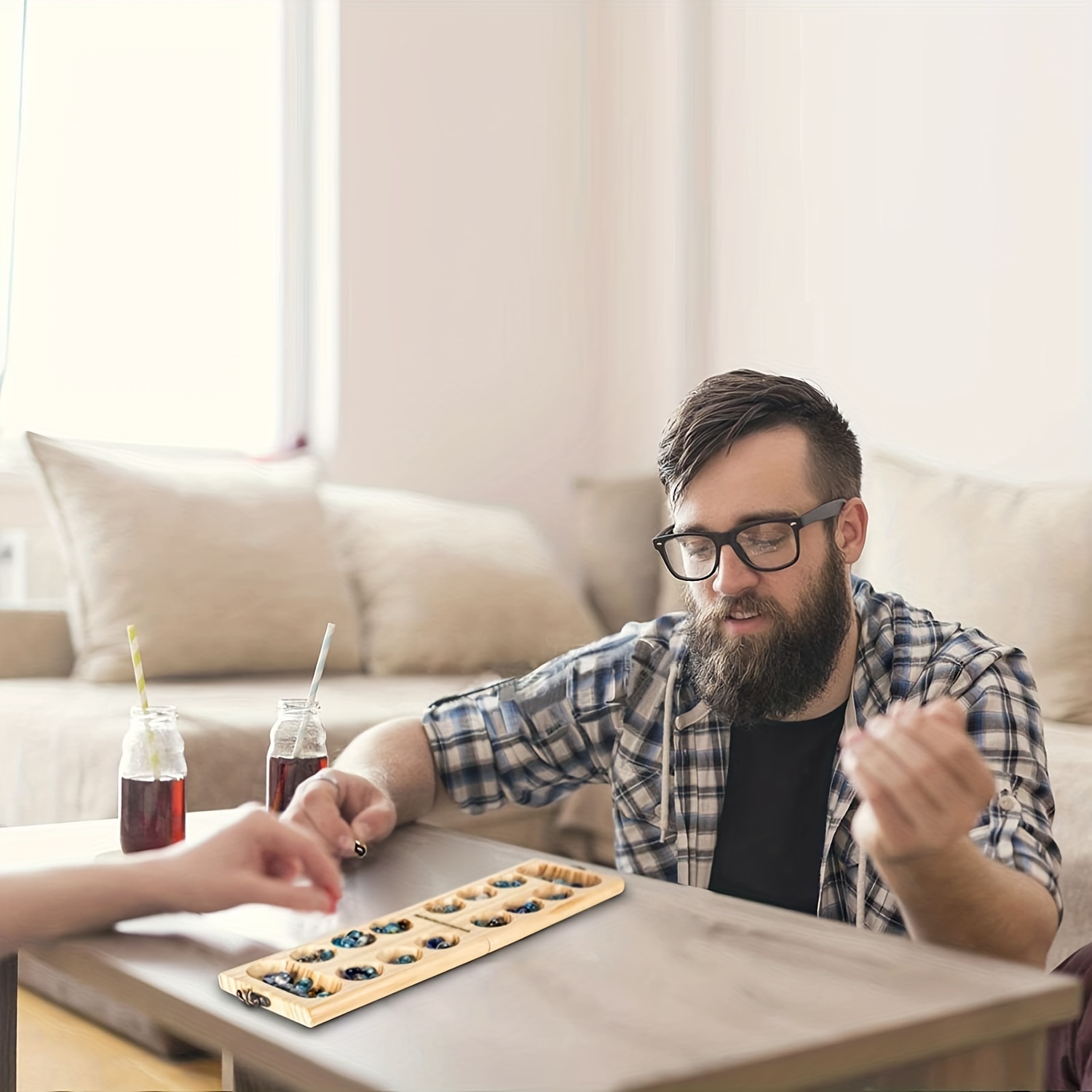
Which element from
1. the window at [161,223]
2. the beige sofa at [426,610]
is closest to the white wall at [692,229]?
the window at [161,223]

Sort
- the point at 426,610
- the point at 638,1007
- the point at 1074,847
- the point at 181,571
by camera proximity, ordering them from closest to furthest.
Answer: the point at 638,1007, the point at 1074,847, the point at 181,571, the point at 426,610

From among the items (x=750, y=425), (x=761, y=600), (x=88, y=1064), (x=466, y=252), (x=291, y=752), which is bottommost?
(x=88, y=1064)

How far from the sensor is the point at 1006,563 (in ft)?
7.55

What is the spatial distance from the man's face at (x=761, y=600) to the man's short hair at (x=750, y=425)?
13 millimetres

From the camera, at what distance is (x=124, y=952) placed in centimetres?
92

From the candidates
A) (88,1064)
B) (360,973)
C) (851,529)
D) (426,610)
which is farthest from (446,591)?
(360,973)

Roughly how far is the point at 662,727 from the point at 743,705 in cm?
14

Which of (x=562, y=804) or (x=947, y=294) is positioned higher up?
(x=947, y=294)

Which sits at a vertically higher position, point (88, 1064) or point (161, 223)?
point (161, 223)

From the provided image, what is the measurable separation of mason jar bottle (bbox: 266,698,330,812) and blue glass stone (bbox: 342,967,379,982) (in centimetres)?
41

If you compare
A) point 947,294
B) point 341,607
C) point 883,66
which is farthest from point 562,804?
point 883,66

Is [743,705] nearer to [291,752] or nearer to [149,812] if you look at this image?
[291,752]

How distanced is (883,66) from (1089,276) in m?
0.78

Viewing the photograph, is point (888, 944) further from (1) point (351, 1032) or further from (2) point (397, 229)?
(2) point (397, 229)
